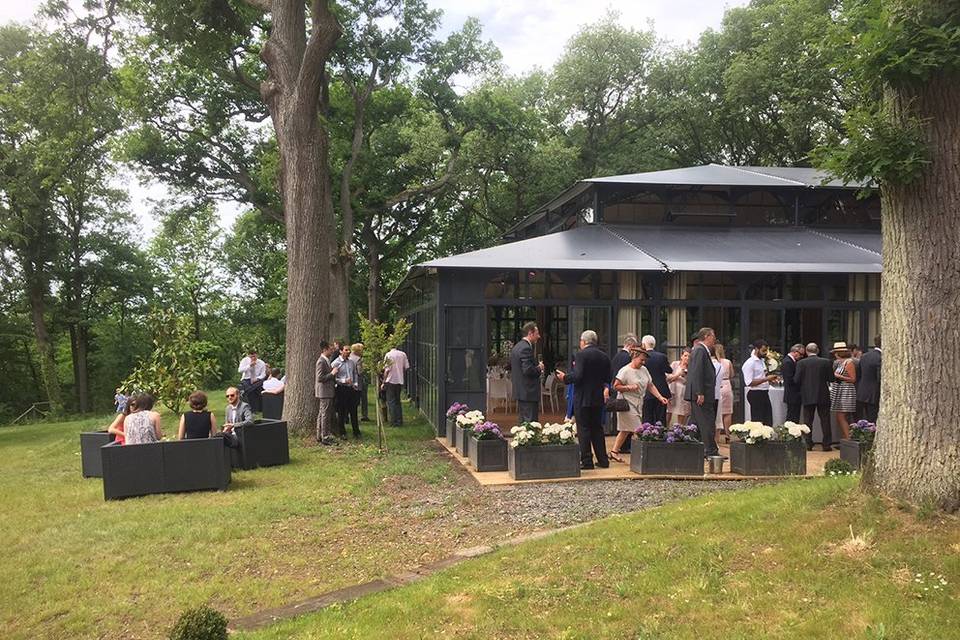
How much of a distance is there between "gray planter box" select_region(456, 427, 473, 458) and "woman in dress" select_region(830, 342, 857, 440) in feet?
17.5

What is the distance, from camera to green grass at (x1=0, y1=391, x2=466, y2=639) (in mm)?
4492

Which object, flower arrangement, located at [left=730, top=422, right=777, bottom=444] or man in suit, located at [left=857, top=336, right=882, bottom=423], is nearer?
flower arrangement, located at [left=730, top=422, right=777, bottom=444]

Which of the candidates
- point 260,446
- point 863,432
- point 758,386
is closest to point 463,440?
point 260,446

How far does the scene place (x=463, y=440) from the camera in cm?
938

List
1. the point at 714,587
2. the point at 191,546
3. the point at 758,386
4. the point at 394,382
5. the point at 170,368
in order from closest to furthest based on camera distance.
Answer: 1. the point at 714,587
2. the point at 191,546
3. the point at 758,386
4. the point at 394,382
5. the point at 170,368

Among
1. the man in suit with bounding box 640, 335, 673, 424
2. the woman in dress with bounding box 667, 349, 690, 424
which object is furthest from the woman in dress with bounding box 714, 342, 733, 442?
the man in suit with bounding box 640, 335, 673, 424

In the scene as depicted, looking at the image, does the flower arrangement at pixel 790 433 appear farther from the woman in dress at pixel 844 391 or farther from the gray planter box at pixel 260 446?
the gray planter box at pixel 260 446

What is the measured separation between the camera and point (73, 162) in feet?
39.8

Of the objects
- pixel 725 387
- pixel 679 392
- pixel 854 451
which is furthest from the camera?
pixel 725 387

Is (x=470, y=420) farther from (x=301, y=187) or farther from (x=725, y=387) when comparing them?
(x=301, y=187)

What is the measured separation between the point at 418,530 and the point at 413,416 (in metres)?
9.13

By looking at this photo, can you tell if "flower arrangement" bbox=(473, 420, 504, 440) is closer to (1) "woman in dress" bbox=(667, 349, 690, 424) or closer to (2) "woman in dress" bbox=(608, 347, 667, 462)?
(2) "woman in dress" bbox=(608, 347, 667, 462)

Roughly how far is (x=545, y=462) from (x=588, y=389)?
3.27 ft

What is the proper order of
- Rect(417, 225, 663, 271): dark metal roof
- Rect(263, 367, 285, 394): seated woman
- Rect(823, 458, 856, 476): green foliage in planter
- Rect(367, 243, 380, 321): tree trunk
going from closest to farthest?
Rect(823, 458, 856, 476): green foliage in planter < Rect(417, 225, 663, 271): dark metal roof < Rect(263, 367, 285, 394): seated woman < Rect(367, 243, 380, 321): tree trunk
